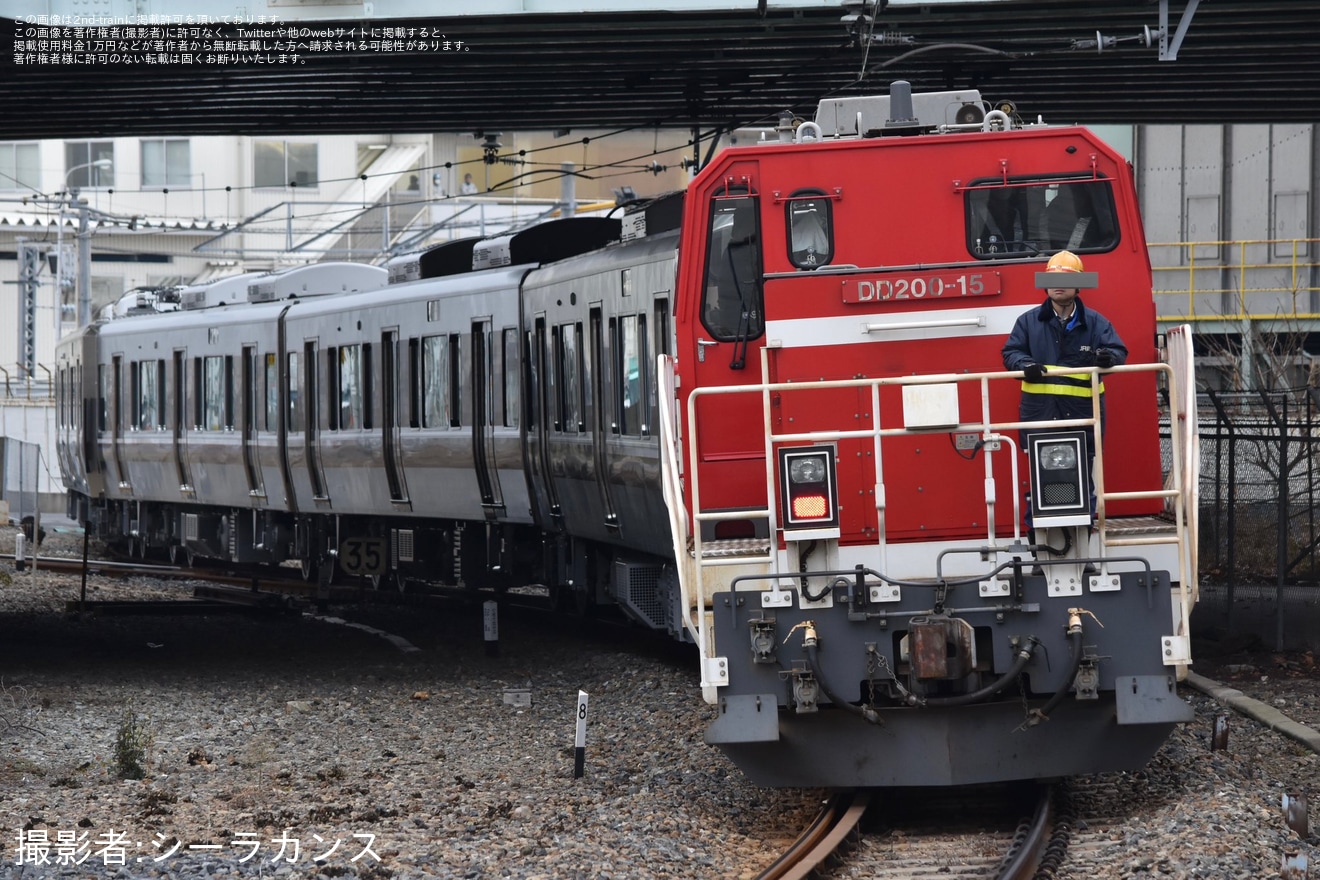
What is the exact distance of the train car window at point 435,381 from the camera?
18234 mm

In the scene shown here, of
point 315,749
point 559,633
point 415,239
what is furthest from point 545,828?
point 415,239

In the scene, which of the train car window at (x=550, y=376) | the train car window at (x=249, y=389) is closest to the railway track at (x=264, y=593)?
the train car window at (x=249, y=389)

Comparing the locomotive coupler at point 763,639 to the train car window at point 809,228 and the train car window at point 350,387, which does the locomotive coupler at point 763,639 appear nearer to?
the train car window at point 809,228

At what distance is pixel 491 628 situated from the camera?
53.4 ft

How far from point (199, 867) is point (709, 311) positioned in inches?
153

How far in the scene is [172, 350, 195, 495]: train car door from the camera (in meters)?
24.2

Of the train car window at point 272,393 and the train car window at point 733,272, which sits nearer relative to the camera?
the train car window at point 733,272

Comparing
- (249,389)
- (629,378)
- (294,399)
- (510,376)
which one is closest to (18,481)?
(249,389)

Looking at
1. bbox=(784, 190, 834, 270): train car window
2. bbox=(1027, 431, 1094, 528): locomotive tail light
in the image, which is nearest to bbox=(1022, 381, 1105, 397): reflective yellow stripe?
bbox=(1027, 431, 1094, 528): locomotive tail light

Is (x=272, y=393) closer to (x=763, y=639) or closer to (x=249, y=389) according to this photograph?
(x=249, y=389)

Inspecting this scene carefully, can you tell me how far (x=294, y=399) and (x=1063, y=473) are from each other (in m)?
14.6

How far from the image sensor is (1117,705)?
26.7 feet

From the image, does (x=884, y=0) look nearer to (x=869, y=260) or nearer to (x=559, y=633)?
(x=869, y=260)

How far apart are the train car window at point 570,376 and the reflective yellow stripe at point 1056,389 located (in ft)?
22.7
